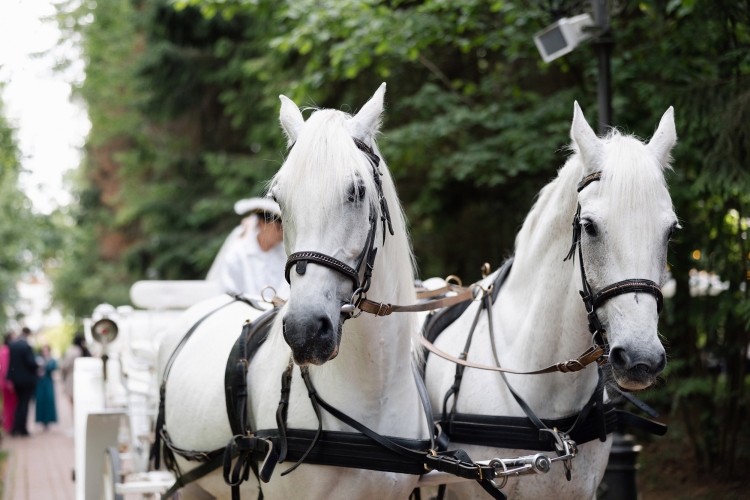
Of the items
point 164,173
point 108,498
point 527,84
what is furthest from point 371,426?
point 164,173

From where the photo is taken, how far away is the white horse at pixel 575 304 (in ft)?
8.82

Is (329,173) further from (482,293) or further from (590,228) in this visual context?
(482,293)

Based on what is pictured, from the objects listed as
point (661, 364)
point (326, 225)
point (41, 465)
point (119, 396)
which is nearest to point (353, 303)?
point (326, 225)

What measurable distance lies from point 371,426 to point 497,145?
522cm

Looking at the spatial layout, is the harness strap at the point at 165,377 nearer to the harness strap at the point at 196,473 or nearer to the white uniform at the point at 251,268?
the harness strap at the point at 196,473

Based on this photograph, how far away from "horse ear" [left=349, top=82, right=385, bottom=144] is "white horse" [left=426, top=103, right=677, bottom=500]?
0.76 m

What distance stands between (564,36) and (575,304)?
3.11 metres

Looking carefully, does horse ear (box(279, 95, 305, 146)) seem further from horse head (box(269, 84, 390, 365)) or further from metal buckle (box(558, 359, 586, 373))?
metal buckle (box(558, 359, 586, 373))

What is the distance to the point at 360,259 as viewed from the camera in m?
2.62

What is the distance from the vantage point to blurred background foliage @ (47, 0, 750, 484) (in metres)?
5.92

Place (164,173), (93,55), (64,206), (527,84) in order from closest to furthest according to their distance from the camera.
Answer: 1. (527,84)
2. (164,173)
3. (93,55)
4. (64,206)

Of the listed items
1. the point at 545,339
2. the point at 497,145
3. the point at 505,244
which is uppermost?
the point at 497,145

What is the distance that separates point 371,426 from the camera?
292 centimetres

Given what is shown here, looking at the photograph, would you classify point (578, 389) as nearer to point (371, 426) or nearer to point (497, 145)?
point (371, 426)
